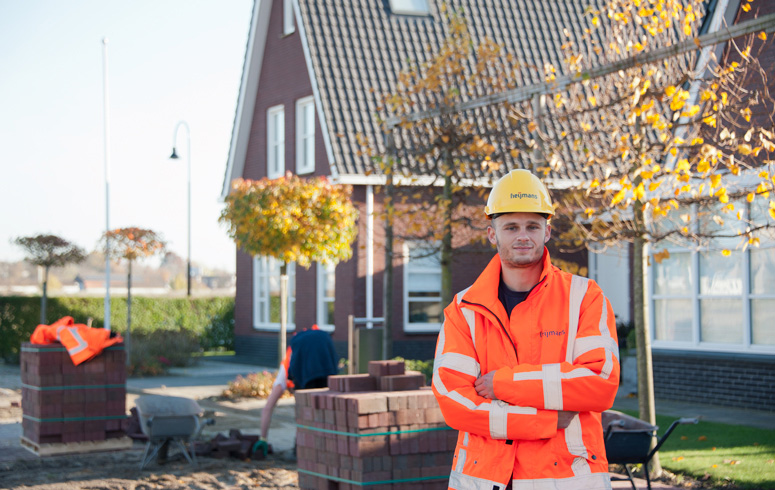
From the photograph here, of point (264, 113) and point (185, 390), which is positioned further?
point (264, 113)

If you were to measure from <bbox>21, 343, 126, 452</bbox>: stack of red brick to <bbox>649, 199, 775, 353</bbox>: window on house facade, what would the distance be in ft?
24.8

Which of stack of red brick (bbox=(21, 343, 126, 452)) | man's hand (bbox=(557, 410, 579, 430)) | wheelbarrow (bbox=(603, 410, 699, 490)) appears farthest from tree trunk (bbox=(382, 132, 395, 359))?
man's hand (bbox=(557, 410, 579, 430))

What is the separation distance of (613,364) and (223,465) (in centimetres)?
686

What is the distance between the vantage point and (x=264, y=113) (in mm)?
23609

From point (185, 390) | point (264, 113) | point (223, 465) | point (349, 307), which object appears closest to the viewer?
point (223, 465)

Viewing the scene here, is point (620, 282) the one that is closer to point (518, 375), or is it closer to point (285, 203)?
point (285, 203)

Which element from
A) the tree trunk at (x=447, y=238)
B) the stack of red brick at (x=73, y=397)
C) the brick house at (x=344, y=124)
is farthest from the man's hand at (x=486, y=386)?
the brick house at (x=344, y=124)

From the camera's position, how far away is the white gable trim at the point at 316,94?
19719 millimetres

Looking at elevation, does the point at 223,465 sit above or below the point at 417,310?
below

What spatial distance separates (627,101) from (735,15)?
483cm

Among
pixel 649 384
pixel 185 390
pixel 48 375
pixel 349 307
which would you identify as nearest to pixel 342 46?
pixel 349 307

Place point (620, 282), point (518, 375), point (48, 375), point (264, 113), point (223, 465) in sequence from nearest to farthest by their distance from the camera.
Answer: point (518, 375), point (223, 465), point (48, 375), point (620, 282), point (264, 113)

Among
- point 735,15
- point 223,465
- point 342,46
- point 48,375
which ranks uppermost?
point 342,46

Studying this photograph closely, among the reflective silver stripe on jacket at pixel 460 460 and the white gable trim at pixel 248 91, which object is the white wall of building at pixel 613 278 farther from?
the reflective silver stripe on jacket at pixel 460 460
